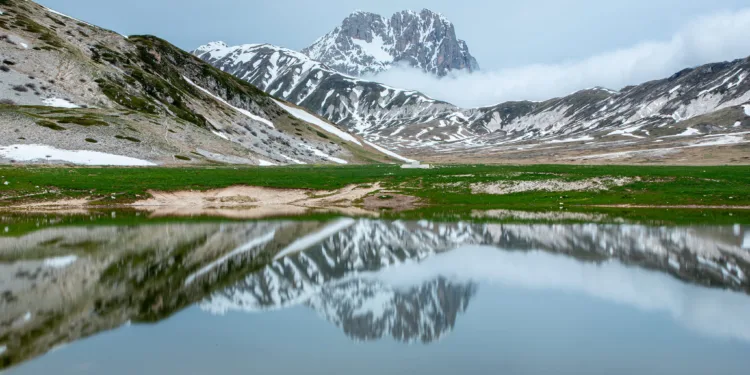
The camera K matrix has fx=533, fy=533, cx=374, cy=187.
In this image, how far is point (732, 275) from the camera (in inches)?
784

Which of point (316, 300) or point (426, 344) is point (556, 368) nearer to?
point (426, 344)

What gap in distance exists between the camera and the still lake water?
38.4 ft

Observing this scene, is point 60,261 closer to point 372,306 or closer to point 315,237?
point 315,237

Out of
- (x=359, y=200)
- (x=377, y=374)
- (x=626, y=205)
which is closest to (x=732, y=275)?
(x=377, y=374)

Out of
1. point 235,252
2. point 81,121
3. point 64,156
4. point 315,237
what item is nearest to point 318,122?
point 81,121

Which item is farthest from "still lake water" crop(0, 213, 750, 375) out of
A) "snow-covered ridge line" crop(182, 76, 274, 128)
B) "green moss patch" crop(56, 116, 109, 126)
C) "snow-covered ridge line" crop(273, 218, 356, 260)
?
"snow-covered ridge line" crop(182, 76, 274, 128)

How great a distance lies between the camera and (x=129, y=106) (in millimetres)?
106625

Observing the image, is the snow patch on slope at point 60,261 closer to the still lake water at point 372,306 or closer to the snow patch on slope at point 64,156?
the still lake water at point 372,306

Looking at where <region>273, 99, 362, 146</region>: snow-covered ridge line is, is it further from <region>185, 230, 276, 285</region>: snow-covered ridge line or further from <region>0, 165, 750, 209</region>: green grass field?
<region>185, 230, 276, 285</region>: snow-covered ridge line

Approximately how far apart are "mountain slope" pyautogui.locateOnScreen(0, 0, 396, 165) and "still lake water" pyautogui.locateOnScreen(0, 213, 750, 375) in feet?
197

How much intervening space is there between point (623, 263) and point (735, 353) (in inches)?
425

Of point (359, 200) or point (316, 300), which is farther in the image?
point (359, 200)

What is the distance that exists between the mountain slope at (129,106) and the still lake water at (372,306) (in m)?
60.1

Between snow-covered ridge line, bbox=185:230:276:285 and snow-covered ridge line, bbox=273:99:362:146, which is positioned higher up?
snow-covered ridge line, bbox=273:99:362:146
